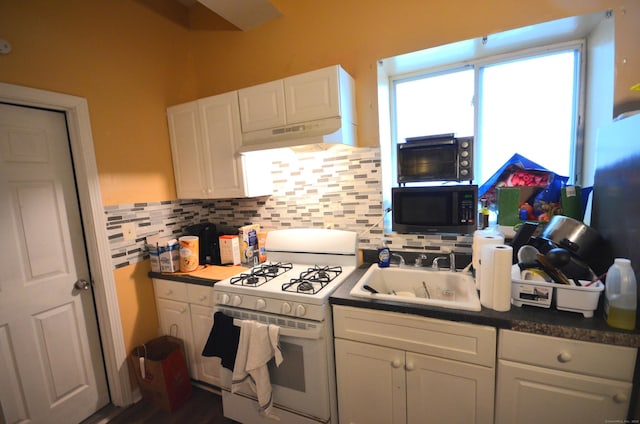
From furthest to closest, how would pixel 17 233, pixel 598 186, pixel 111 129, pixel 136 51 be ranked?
pixel 136 51 → pixel 111 129 → pixel 17 233 → pixel 598 186

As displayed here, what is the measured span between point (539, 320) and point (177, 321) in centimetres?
224

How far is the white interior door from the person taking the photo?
1570 mm

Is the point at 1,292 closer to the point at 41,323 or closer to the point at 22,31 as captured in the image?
the point at 41,323

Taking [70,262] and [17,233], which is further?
[70,262]

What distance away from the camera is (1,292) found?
154 centimetres

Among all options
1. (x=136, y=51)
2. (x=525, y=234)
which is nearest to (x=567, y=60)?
(x=525, y=234)

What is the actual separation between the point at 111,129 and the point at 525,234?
2664 mm

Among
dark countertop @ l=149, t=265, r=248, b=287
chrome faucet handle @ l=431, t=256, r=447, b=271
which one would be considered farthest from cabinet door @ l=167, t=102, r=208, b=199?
chrome faucet handle @ l=431, t=256, r=447, b=271

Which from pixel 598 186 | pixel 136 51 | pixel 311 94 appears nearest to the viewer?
pixel 598 186

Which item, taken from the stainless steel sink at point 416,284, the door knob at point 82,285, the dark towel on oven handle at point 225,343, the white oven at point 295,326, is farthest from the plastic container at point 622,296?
the door knob at point 82,285

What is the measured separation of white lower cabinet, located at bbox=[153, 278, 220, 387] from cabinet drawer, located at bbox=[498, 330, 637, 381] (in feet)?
5.50

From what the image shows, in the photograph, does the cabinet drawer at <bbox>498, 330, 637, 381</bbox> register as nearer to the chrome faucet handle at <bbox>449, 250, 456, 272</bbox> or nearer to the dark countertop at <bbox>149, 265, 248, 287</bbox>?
the chrome faucet handle at <bbox>449, 250, 456, 272</bbox>

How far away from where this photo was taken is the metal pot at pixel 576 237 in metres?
1.28

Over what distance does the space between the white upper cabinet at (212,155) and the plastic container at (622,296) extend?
195cm
